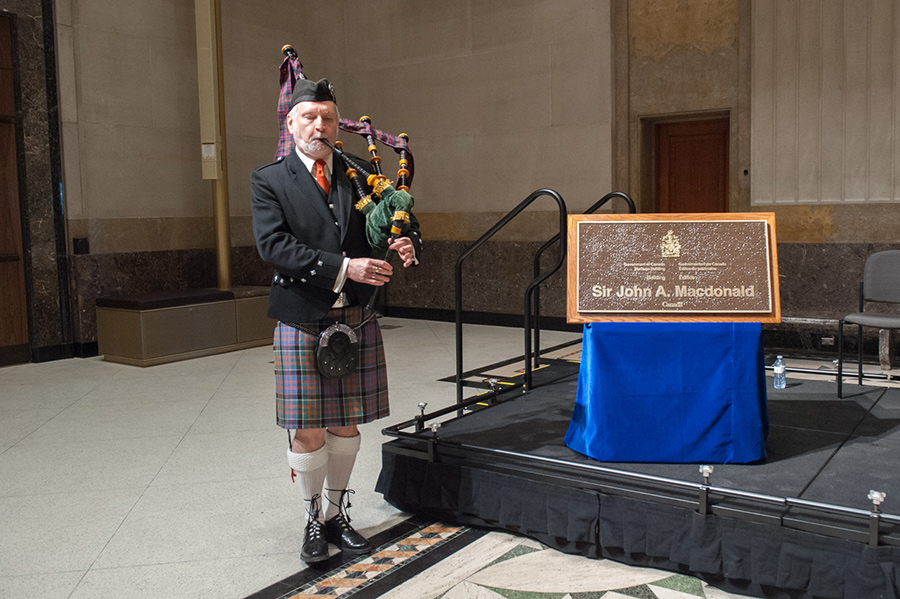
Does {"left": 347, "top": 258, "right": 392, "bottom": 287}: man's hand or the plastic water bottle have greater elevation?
{"left": 347, "top": 258, "right": 392, "bottom": 287}: man's hand

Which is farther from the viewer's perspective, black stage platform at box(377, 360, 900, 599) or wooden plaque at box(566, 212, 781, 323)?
Answer: wooden plaque at box(566, 212, 781, 323)

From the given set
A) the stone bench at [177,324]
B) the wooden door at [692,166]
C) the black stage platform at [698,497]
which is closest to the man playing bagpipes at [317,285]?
the black stage platform at [698,497]

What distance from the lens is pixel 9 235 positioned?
23.5 ft

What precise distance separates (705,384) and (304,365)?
4.99 feet

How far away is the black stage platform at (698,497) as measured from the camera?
2.55m

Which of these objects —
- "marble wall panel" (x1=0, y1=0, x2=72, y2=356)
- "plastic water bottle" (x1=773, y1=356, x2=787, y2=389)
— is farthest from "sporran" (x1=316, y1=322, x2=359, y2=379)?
"marble wall panel" (x1=0, y1=0, x2=72, y2=356)

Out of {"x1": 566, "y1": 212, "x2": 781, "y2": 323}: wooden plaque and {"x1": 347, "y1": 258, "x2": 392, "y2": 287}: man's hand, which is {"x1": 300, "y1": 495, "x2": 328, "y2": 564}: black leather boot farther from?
{"x1": 566, "y1": 212, "x2": 781, "y2": 323}: wooden plaque

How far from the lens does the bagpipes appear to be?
2.79 metres

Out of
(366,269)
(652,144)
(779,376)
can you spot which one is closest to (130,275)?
(652,144)

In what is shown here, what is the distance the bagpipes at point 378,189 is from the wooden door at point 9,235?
5.01 m

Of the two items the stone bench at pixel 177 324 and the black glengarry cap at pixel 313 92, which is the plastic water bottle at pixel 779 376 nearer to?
the black glengarry cap at pixel 313 92

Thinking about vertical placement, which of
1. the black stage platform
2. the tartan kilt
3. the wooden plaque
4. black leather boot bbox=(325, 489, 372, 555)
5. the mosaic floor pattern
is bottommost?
the mosaic floor pattern

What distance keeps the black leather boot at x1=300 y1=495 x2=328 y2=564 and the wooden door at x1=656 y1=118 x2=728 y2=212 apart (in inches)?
242

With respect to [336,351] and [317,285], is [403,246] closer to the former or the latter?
[317,285]
